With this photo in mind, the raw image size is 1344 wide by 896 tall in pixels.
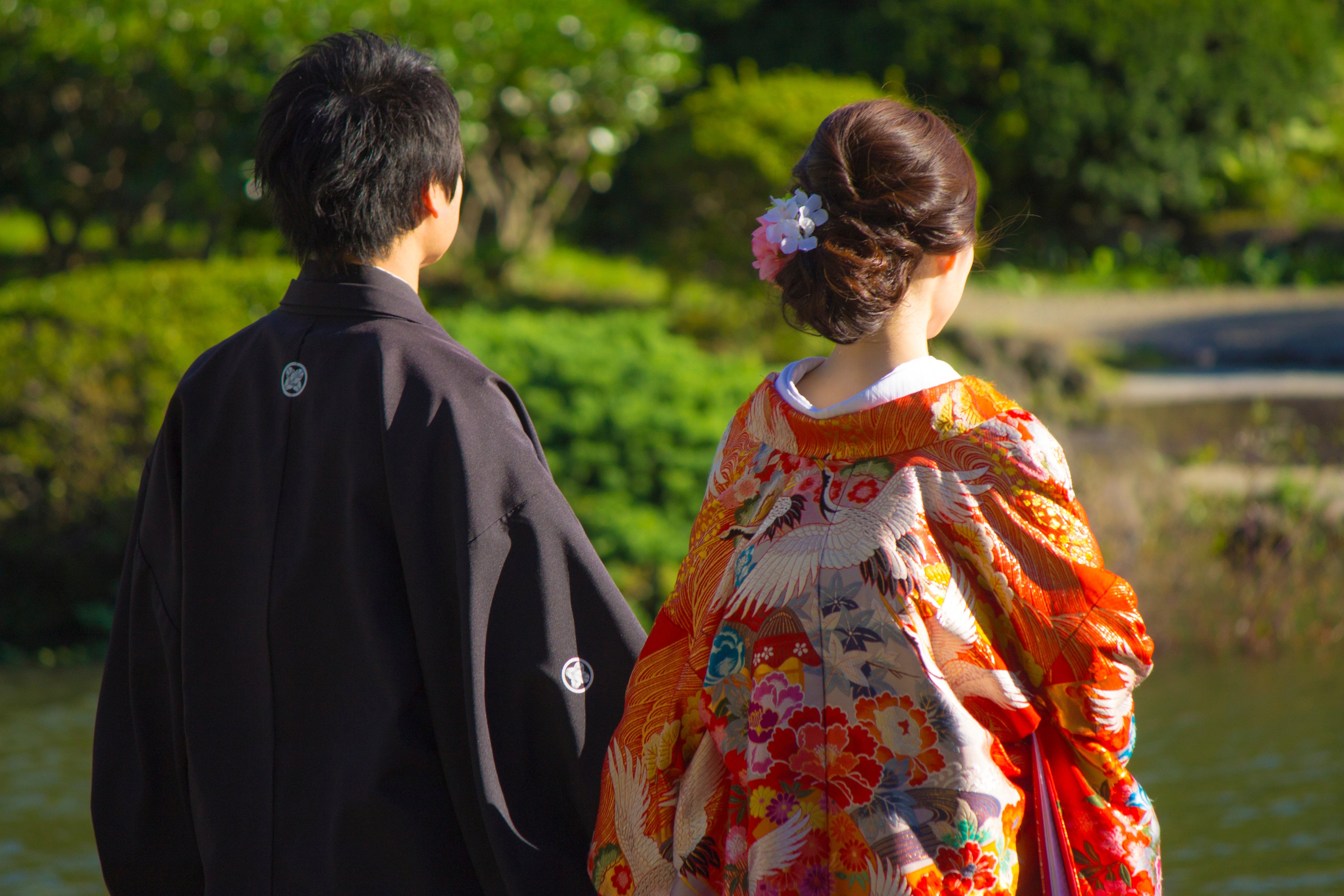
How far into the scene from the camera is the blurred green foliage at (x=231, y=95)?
7918 mm

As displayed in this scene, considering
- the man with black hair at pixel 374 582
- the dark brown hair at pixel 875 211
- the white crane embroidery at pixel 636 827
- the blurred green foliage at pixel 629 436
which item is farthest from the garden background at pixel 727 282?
the white crane embroidery at pixel 636 827

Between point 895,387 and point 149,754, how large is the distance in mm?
1148

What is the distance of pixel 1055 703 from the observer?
1.50 metres

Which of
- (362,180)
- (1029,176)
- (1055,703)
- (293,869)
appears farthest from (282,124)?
(1029,176)

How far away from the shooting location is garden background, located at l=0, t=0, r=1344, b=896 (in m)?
4.45

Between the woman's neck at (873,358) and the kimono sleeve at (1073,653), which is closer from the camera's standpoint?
the kimono sleeve at (1073,653)

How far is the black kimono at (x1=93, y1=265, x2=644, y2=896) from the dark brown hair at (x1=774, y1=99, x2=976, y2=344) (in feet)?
1.45

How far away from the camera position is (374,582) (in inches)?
64.6

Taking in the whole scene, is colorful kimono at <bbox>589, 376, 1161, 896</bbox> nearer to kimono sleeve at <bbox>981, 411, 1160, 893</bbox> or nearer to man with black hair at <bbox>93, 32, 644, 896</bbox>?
kimono sleeve at <bbox>981, 411, 1160, 893</bbox>

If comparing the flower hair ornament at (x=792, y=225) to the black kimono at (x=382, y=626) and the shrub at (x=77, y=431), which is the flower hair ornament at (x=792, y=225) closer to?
the black kimono at (x=382, y=626)

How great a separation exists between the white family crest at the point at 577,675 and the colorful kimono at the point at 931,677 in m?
0.17

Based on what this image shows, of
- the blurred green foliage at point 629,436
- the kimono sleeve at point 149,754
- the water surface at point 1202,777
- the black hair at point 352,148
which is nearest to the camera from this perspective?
the black hair at point 352,148

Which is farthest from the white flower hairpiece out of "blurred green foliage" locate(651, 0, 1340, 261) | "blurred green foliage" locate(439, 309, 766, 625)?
"blurred green foliage" locate(651, 0, 1340, 261)

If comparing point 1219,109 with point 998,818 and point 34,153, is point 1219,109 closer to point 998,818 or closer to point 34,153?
point 34,153
